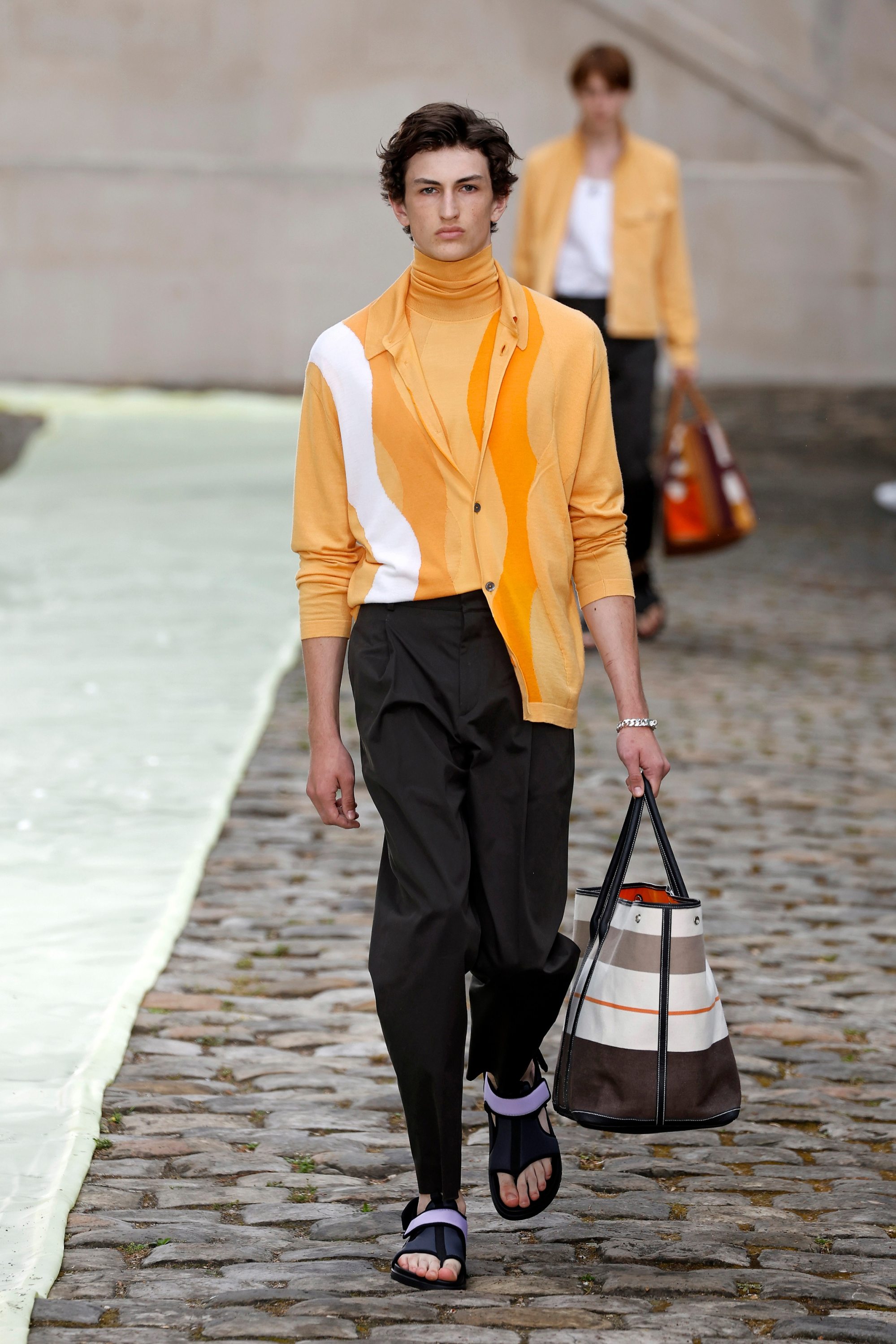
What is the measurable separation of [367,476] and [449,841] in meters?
0.60

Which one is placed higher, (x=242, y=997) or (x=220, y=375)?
(x=242, y=997)

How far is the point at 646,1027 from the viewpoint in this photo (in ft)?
9.84

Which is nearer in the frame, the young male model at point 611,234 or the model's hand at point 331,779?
the model's hand at point 331,779

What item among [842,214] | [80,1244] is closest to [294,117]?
[842,214]

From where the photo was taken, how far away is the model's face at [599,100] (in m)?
7.65

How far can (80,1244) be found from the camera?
10.7 feet

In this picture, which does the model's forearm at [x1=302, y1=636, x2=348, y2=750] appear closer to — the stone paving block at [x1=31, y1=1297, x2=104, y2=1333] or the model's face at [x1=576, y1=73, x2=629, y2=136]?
the stone paving block at [x1=31, y1=1297, x2=104, y2=1333]

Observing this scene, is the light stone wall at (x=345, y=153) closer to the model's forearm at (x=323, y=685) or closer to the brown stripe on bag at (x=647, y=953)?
the model's forearm at (x=323, y=685)

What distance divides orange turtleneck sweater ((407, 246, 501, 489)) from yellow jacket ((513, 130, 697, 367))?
15.7 feet

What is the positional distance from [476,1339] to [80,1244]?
749mm

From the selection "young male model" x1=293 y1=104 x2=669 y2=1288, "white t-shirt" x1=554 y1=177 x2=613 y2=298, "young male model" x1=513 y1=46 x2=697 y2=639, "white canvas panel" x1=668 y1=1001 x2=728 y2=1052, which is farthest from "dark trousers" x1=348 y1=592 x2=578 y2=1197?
"white t-shirt" x1=554 y1=177 x2=613 y2=298

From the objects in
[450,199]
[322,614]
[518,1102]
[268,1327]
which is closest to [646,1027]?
[518,1102]

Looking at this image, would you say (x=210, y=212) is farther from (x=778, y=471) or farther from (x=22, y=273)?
(x=778, y=471)

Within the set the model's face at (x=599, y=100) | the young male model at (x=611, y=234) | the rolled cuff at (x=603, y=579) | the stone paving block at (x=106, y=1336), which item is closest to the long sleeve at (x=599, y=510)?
the rolled cuff at (x=603, y=579)
